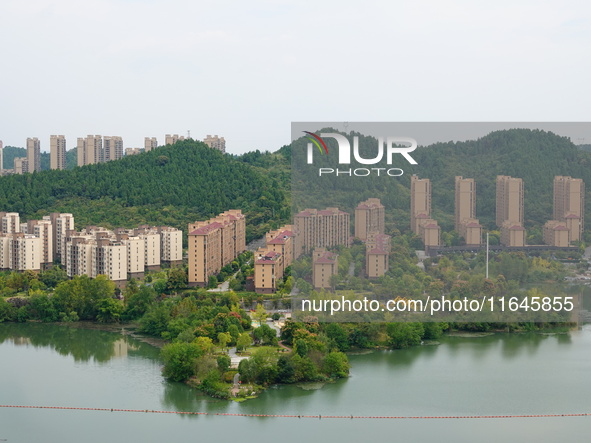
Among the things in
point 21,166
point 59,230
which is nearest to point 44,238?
point 59,230

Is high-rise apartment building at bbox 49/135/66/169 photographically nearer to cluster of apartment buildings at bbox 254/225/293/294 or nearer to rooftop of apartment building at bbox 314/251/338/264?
cluster of apartment buildings at bbox 254/225/293/294

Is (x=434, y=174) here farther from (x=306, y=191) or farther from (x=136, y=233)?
(x=136, y=233)

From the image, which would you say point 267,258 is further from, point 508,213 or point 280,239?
point 508,213

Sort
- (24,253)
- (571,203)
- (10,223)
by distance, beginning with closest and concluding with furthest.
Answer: (571,203), (24,253), (10,223)

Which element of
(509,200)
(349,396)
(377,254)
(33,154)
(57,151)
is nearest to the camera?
(349,396)

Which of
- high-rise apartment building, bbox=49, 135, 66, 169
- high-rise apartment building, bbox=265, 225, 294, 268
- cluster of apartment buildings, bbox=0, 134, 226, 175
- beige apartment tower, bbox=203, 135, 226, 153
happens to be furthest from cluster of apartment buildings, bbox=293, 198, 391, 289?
high-rise apartment building, bbox=49, 135, 66, 169

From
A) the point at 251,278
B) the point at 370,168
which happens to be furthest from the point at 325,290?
the point at 251,278

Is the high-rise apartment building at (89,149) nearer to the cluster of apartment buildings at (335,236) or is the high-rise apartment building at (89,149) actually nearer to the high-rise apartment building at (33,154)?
the high-rise apartment building at (33,154)
